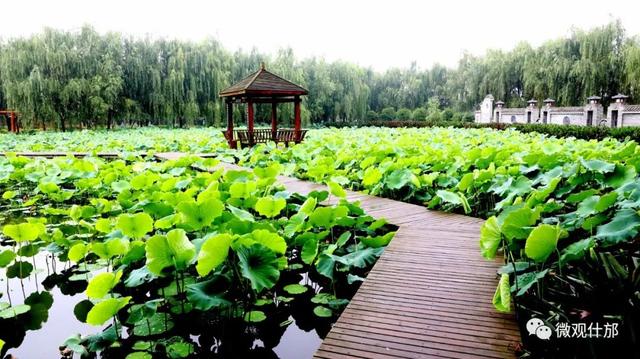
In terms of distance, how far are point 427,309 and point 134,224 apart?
1447mm

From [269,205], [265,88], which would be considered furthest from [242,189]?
[265,88]

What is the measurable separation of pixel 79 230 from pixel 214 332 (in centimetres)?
160

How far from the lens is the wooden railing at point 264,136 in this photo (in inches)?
368

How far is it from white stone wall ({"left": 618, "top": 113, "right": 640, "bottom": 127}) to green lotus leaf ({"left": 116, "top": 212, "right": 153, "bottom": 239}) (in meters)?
18.2

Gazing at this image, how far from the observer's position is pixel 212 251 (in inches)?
71.4

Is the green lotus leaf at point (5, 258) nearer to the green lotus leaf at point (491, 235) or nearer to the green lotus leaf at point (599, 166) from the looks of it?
the green lotus leaf at point (491, 235)

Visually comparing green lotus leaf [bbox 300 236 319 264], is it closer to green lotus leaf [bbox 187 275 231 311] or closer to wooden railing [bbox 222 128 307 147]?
green lotus leaf [bbox 187 275 231 311]

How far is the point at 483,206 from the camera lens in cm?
379

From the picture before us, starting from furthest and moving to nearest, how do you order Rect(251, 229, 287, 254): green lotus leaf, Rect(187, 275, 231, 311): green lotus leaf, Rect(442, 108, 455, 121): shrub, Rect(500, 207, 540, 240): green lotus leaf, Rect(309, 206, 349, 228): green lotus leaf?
Rect(442, 108, 455, 121): shrub, Rect(309, 206, 349, 228): green lotus leaf, Rect(251, 229, 287, 254): green lotus leaf, Rect(187, 275, 231, 311): green lotus leaf, Rect(500, 207, 540, 240): green lotus leaf

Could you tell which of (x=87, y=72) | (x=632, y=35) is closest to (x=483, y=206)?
(x=87, y=72)

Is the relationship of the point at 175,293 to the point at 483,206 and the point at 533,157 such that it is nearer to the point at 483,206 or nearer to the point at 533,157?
the point at 483,206

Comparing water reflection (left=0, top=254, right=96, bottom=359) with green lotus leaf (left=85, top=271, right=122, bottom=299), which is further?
water reflection (left=0, top=254, right=96, bottom=359)

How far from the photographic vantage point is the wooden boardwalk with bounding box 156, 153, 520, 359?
1.56 metres

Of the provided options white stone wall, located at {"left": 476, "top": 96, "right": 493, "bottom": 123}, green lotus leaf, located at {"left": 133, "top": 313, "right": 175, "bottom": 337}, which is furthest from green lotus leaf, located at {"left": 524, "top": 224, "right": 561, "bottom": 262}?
white stone wall, located at {"left": 476, "top": 96, "right": 493, "bottom": 123}
